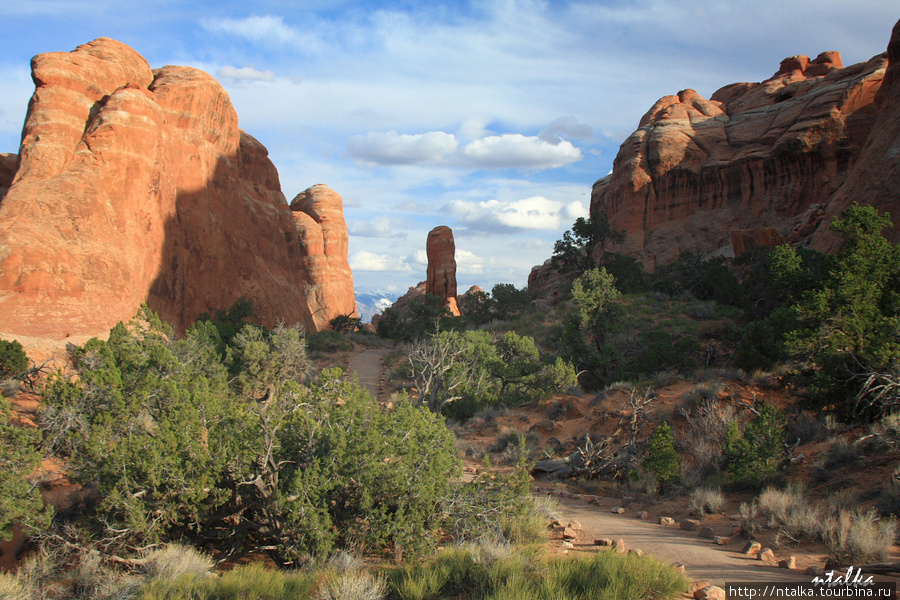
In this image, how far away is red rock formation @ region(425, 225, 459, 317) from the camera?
59.5m

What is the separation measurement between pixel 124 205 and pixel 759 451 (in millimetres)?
26272

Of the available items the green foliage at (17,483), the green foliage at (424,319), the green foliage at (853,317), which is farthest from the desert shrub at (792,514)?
the green foliage at (424,319)

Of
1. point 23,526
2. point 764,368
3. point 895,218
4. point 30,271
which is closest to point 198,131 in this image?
point 30,271

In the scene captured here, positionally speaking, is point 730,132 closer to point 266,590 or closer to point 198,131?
point 198,131

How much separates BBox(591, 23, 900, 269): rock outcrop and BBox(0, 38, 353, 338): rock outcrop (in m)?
31.9

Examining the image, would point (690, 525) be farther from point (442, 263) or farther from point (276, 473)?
point (442, 263)

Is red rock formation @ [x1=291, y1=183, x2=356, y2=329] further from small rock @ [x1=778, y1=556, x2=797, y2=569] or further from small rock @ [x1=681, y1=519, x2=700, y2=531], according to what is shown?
small rock @ [x1=778, y1=556, x2=797, y2=569]

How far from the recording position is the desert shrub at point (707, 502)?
8.28 m

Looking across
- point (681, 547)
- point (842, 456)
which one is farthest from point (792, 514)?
point (842, 456)

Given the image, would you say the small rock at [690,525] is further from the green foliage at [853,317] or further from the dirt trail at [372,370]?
the dirt trail at [372,370]

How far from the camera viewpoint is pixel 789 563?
593cm

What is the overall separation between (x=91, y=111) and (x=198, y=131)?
715 cm

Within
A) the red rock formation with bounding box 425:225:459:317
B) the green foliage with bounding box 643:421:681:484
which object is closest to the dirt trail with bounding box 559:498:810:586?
the green foliage with bounding box 643:421:681:484

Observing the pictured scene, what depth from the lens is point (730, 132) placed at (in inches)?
2030
